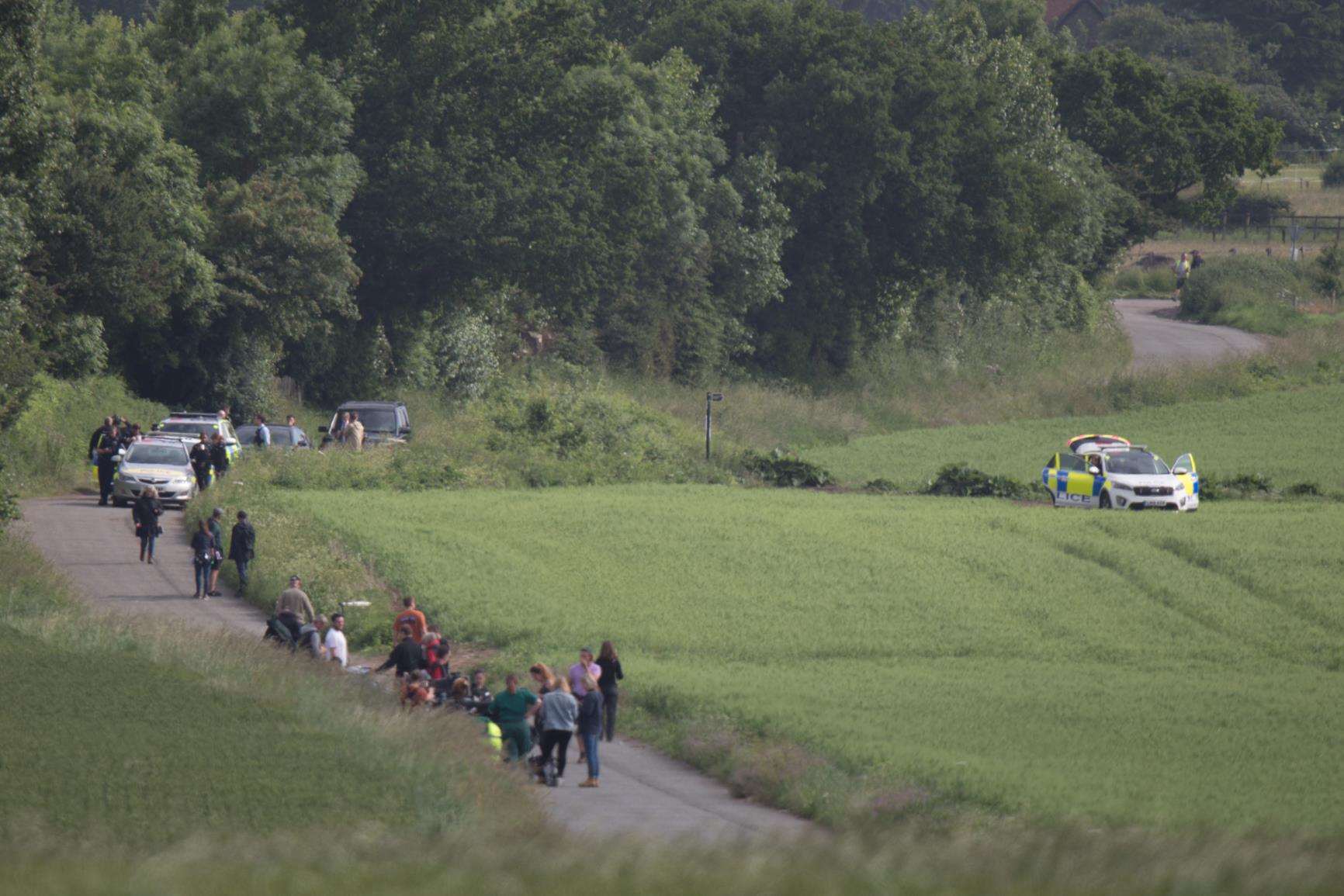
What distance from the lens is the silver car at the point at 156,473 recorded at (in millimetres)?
41188

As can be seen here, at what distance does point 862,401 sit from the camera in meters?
73.6

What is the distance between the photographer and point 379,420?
170 ft

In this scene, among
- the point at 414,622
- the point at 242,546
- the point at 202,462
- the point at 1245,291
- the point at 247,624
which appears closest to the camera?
the point at 414,622

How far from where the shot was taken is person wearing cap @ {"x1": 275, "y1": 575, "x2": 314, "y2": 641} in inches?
1048

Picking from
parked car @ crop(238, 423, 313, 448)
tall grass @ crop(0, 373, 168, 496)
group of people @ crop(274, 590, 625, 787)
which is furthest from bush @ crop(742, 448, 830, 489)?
group of people @ crop(274, 590, 625, 787)

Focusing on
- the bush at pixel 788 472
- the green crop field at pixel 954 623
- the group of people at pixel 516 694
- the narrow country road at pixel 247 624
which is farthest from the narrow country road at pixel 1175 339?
the group of people at pixel 516 694

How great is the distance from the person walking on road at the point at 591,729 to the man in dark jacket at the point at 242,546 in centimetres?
1347

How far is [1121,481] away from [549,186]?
2518 cm

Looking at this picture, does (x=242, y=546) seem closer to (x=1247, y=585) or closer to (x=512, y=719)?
(x=512, y=719)

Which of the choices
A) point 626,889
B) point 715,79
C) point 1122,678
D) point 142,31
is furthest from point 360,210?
point 626,889

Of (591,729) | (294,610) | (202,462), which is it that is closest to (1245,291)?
(202,462)

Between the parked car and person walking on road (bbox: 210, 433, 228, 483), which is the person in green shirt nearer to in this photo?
person walking on road (bbox: 210, 433, 228, 483)

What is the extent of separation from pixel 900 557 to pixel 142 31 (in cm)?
3730

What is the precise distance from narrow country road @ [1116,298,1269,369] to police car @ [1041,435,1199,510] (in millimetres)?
29577
